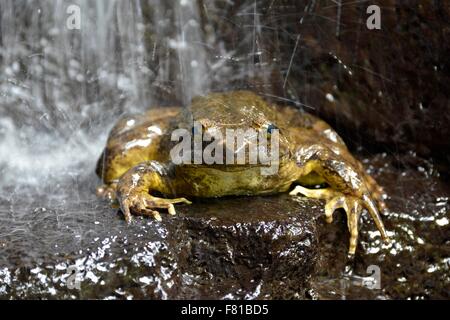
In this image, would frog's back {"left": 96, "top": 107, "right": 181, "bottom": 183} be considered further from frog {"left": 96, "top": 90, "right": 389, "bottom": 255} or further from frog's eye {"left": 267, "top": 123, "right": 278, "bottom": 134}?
frog's eye {"left": 267, "top": 123, "right": 278, "bottom": 134}

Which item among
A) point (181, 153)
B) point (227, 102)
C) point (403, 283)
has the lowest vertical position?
point (403, 283)

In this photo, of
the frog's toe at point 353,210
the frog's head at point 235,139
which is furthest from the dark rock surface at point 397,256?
the frog's head at point 235,139

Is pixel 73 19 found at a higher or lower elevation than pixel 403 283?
higher

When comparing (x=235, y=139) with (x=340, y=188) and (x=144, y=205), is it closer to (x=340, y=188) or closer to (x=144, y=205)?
(x=144, y=205)

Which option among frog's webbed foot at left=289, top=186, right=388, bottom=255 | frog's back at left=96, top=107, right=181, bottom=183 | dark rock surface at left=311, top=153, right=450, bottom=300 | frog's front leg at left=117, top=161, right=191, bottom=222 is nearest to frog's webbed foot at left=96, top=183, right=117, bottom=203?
frog's back at left=96, top=107, right=181, bottom=183

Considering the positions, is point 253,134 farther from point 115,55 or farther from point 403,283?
point 115,55
